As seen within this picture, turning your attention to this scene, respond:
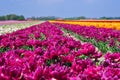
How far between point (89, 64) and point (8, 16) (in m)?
118

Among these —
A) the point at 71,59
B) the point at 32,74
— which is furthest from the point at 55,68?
the point at 71,59

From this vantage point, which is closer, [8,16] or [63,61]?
[63,61]

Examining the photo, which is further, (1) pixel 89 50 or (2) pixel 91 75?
(1) pixel 89 50

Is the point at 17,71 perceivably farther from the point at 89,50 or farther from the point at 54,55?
the point at 89,50

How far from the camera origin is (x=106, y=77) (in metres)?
2.61

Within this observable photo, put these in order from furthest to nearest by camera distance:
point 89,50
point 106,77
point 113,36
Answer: point 113,36 → point 89,50 → point 106,77

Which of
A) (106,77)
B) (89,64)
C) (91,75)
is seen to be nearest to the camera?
(106,77)

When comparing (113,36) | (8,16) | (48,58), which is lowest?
(8,16)

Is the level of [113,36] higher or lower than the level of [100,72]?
lower

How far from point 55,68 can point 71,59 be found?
0.98 metres

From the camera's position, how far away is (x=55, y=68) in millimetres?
2922

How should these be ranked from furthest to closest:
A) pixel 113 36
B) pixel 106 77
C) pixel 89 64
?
1. pixel 113 36
2. pixel 89 64
3. pixel 106 77

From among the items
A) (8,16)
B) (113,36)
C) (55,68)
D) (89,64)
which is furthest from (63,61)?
(8,16)

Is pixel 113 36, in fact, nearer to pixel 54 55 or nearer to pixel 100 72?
pixel 54 55
